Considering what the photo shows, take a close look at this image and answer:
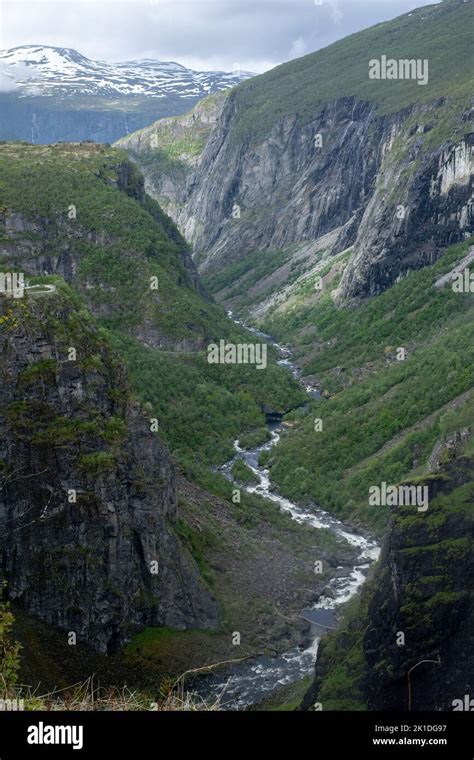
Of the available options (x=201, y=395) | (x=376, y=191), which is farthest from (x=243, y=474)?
(x=376, y=191)

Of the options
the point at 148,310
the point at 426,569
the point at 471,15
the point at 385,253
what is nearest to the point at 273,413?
the point at 148,310

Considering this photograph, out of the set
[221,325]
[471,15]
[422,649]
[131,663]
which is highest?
[471,15]

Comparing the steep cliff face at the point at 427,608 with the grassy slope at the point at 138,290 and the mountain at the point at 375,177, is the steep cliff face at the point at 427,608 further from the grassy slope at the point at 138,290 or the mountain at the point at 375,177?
the mountain at the point at 375,177

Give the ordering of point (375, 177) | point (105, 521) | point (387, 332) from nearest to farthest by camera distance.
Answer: point (105, 521) < point (387, 332) < point (375, 177)

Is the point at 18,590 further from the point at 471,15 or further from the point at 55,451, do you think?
the point at 471,15

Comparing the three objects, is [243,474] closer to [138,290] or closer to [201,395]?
[201,395]
